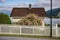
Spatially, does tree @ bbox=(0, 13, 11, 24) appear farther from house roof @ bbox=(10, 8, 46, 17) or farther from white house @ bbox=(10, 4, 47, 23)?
house roof @ bbox=(10, 8, 46, 17)

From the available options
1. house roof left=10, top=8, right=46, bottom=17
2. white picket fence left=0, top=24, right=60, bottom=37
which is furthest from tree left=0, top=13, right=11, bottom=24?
white picket fence left=0, top=24, right=60, bottom=37

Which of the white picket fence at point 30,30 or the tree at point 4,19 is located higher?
the tree at point 4,19

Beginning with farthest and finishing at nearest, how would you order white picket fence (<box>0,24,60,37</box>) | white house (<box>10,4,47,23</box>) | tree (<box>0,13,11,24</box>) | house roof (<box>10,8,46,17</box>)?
house roof (<box>10,8,46,17</box>), white house (<box>10,4,47,23</box>), tree (<box>0,13,11,24</box>), white picket fence (<box>0,24,60,37</box>)

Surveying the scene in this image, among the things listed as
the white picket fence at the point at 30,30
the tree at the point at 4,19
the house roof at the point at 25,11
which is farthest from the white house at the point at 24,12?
the white picket fence at the point at 30,30

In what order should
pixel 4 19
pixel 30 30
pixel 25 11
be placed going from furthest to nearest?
pixel 25 11
pixel 4 19
pixel 30 30

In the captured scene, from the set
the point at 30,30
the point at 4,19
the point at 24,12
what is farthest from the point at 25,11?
the point at 30,30

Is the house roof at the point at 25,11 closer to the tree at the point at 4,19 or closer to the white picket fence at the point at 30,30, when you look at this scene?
the tree at the point at 4,19

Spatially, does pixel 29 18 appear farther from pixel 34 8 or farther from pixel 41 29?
pixel 34 8

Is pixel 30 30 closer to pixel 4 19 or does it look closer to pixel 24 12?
pixel 4 19

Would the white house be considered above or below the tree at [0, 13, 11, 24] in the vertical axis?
above

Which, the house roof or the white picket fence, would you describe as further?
the house roof

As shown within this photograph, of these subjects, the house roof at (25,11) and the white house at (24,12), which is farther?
the house roof at (25,11)

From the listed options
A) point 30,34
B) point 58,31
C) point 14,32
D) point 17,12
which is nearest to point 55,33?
point 58,31

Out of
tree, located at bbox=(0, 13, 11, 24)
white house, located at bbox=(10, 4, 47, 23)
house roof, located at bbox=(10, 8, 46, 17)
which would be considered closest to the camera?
tree, located at bbox=(0, 13, 11, 24)
